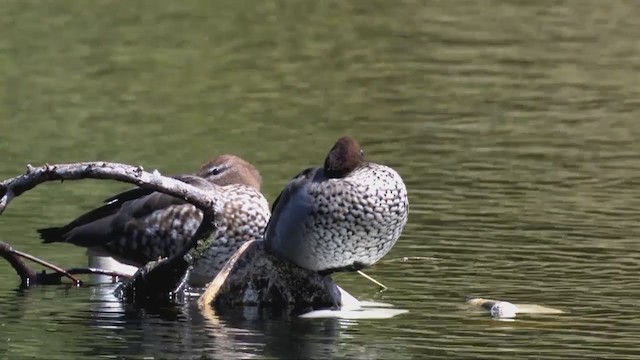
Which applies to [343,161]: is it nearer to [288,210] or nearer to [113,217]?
[288,210]

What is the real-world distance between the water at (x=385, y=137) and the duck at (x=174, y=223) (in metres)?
0.41

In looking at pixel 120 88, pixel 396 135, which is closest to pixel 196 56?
pixel 120 88

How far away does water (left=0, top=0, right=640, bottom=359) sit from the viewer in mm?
9039

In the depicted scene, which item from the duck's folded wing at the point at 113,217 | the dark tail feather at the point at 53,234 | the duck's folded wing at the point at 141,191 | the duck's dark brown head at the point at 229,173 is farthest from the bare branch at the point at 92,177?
the dark tail feather at the point at 53,234

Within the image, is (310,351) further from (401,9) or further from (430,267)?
(401,9)

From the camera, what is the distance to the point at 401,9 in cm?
2667

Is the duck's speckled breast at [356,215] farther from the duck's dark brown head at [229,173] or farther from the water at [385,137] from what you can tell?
the duck's dark brown head at [229,173]

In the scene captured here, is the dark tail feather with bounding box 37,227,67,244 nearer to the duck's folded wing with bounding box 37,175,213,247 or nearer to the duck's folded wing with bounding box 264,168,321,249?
the duck's folded wing with bounding box 37,175,213,247

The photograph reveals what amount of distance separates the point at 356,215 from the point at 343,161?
356mm

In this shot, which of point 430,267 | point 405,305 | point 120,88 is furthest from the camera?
point 120,88

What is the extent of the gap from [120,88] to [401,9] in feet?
26.1

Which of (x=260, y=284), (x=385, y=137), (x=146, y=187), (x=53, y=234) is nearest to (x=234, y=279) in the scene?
(x=260, y=284)

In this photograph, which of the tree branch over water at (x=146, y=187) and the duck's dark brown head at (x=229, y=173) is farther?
the duck's dark brown head at (x=229, y=173)

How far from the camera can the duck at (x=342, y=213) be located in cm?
922
